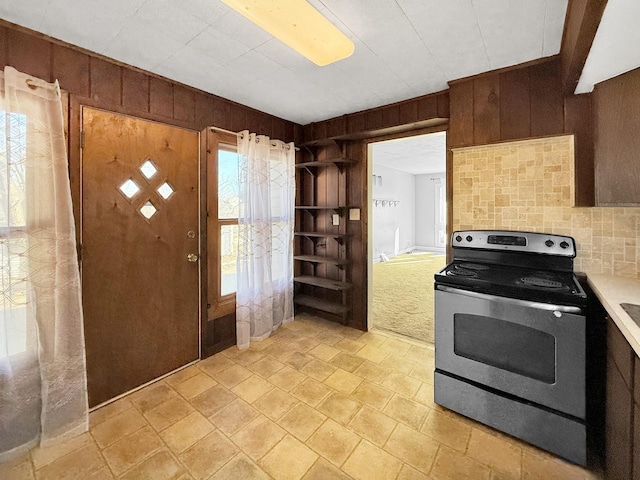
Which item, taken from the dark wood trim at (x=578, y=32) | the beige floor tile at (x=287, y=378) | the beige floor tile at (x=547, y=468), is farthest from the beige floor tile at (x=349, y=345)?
the dark wood trim at (x=578, y=32)

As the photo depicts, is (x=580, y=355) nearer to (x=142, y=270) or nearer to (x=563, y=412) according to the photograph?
(x=563, y=412)

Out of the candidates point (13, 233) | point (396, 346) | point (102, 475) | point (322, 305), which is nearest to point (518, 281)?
point (396, 346)

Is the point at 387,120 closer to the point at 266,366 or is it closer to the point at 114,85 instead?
the point at 114,85

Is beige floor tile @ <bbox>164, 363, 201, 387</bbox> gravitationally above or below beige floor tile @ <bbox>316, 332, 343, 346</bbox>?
below

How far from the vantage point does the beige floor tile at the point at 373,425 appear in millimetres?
1658

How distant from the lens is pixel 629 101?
4.61ft

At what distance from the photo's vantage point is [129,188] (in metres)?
2.05

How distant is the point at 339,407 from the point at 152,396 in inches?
52.2

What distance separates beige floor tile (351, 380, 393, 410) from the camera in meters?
1.95

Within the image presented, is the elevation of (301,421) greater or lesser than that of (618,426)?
lesser

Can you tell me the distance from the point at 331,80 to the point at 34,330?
254 cm

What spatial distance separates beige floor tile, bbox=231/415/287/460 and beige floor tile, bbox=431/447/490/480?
842 millimetres

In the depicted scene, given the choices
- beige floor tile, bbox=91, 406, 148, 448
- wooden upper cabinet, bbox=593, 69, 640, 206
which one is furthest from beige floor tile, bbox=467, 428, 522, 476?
beige floor tile, bbox=91, 406, 148, 448

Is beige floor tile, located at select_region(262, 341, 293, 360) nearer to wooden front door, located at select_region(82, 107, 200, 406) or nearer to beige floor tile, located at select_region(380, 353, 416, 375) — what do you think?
wooden front door, located at select_region(82, 107, 200, 406)
